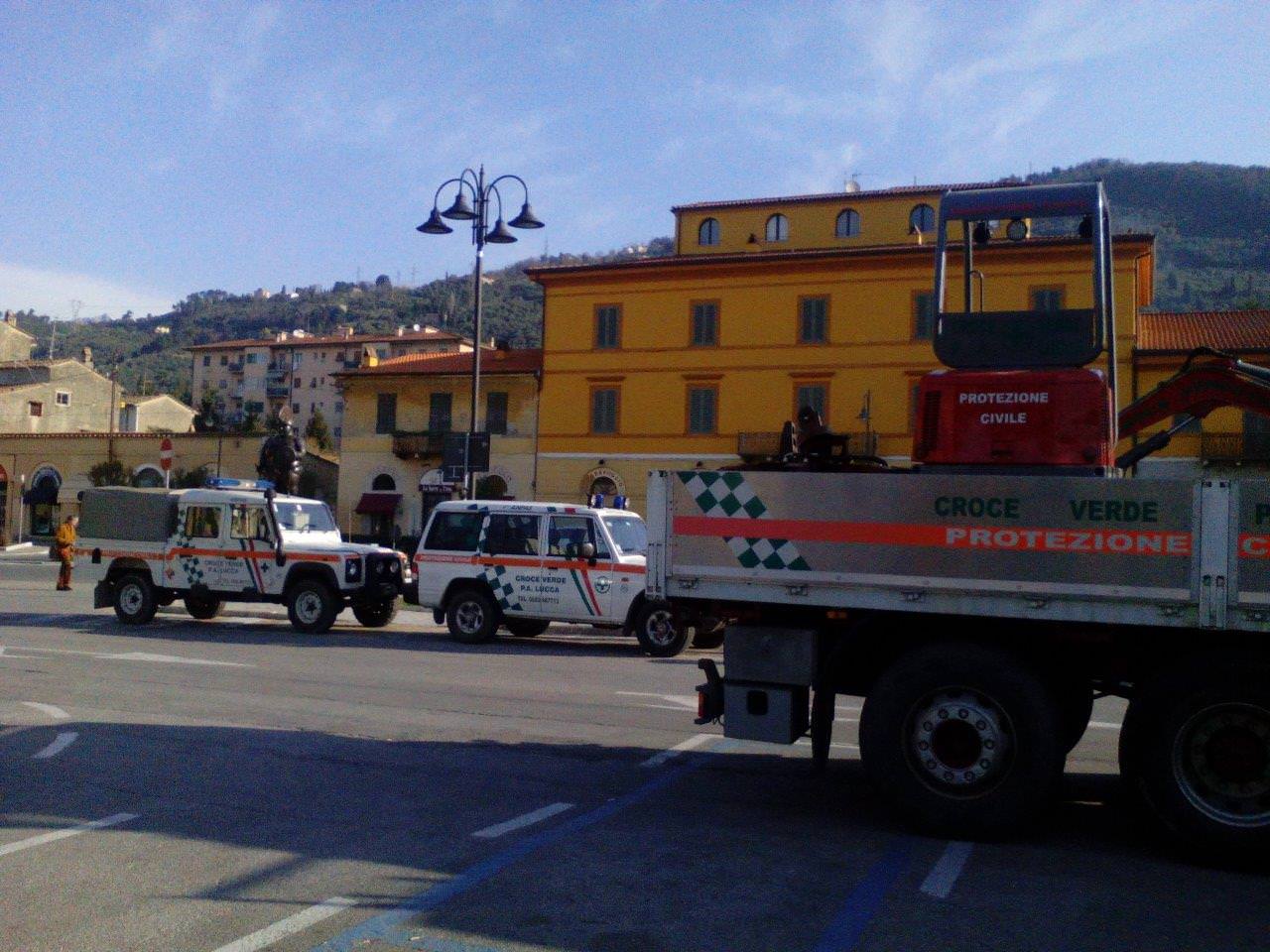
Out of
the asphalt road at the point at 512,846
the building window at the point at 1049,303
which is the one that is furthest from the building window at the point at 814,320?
the building window at the point at 1049,303

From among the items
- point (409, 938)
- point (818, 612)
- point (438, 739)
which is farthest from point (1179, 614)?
point (438, 739)

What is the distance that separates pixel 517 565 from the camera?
711 inches

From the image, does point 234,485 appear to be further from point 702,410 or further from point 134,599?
point 702,410

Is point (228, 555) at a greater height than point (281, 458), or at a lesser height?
lesser

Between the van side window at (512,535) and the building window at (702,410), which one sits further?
the building window at (702,410)

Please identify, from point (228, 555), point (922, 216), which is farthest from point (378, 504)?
point (228, 555)

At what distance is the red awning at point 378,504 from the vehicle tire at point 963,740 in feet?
145

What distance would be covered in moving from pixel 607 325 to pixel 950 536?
41364mm

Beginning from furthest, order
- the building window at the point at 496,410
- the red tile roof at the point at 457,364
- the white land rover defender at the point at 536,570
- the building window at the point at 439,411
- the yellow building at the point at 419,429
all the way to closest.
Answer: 1. the building window at the point at 439,411
2. the red tile roof at the point at 457,364
3. the building window at the point at 496,410
4. the yellow building at the point at 419,429
5. the white land rover defender at the point at 536,570

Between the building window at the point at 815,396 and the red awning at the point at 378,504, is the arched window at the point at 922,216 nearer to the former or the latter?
the building window at the point at 815,396

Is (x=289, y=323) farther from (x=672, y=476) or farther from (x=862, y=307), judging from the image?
(x=672, y=476)

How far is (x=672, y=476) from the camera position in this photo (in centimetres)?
738

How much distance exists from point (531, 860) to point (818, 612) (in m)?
2.25

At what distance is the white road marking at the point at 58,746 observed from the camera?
9.02 metres
